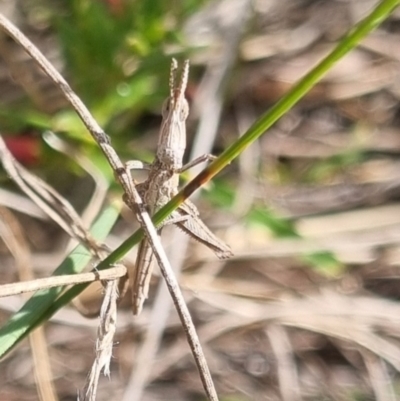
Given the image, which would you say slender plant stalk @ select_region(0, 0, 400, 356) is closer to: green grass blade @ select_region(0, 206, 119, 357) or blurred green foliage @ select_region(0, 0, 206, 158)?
green grass blade @ select_region(0, 206, 119, 357)

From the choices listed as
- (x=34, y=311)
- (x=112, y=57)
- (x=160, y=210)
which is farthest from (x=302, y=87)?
(x=112, y=57)

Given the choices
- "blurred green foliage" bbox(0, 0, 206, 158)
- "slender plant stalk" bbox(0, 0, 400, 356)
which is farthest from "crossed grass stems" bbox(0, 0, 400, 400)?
"blurred green foliage" bbox(0, 0, 206, 158)

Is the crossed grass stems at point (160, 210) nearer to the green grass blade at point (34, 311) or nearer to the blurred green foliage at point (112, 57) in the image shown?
the green grass blade at point (34, 311)

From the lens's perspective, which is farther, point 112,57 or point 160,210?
point 112,57

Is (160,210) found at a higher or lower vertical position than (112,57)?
lower

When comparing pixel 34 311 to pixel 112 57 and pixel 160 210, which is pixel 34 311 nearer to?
pixel 160 210

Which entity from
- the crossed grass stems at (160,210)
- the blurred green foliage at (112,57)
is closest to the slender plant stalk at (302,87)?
the crossed grass stems at (160,210)

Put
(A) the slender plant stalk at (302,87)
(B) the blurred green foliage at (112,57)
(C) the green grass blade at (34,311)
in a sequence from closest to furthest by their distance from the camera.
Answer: (A) the slender plant stalk at (302,87), (C) the green grass blade at (34,311), (B) the blurred green foliage at (112,57)

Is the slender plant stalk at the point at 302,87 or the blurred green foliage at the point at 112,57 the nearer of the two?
the slender plant stalk at the point at 302,87

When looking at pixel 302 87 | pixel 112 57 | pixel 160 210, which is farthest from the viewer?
pixel 112 57

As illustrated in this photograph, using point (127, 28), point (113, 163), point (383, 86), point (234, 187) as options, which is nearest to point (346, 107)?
point (383, 86)
